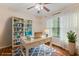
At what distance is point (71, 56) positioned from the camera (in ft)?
5.57

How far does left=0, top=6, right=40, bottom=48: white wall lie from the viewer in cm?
162

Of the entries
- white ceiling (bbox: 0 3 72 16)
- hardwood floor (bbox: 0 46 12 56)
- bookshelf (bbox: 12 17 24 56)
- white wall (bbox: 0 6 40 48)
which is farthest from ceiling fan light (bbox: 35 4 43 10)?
hardwood floor (bbox: 0 46 12 56)

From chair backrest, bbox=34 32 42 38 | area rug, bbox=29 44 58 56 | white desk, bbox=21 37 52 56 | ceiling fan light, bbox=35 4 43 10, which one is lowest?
area rug, bbox=29 44 58 56

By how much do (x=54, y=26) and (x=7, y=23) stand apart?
767 mm

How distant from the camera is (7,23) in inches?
65.1

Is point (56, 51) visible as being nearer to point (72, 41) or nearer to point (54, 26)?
point (72, 41)

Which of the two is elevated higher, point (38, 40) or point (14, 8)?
point (14, 8)

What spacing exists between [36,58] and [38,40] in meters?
0.30

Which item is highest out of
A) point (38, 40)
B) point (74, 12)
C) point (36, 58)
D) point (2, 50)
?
point (74, 12)

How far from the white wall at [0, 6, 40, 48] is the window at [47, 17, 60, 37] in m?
0.20

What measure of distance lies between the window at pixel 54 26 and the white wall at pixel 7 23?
0.20 metres

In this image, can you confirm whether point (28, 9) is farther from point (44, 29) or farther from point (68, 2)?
point (68, 2)

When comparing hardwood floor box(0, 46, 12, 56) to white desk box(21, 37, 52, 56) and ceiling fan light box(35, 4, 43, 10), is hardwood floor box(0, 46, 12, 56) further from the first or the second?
ceiling fan light box(35, 4, 43, 10)

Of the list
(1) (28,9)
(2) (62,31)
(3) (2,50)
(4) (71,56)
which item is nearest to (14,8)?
(1) (28,9)
